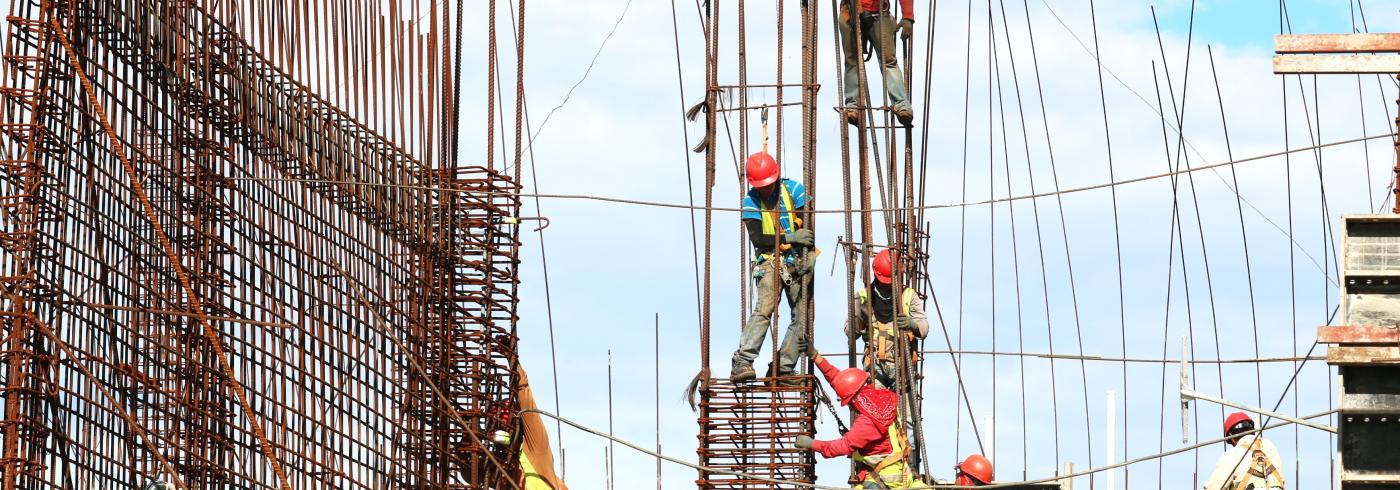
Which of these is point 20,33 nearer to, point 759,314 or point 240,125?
point 240,125

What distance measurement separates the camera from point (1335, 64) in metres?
18.6

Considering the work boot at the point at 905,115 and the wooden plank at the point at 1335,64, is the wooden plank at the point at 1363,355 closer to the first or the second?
the wooden plank at the point at 1335,64

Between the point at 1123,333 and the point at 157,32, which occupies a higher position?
the point at 157,32

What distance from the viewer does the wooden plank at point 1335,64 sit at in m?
18.5

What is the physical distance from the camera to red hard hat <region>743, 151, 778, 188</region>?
23562 millimetres

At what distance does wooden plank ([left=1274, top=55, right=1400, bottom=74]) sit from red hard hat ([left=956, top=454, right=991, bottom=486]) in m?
5.47

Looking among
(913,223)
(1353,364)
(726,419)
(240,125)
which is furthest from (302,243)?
(1353,364)

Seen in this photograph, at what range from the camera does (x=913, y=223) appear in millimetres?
24797

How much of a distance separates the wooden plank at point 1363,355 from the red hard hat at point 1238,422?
472 cm

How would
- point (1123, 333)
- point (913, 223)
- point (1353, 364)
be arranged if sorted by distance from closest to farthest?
point (1353, 364) < point (913, 223) < point (1123, 333)

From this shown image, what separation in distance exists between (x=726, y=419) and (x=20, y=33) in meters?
8.17

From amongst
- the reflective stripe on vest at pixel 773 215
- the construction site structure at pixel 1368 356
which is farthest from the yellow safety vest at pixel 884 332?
the construction site structure at pixel 1368 356

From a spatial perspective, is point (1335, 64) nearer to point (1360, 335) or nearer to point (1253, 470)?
point (1360, 335)

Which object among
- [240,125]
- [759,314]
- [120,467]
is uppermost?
[240,125]
